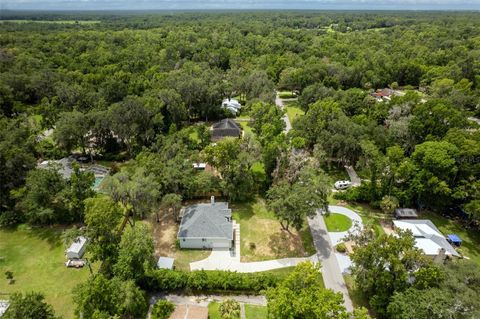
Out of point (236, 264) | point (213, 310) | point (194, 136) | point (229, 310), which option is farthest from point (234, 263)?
point (194, 136)

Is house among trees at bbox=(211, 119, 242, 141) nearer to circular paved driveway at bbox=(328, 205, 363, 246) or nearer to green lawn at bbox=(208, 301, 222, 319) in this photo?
circular paved driveway at bbox=(328, 205, 363, 246)

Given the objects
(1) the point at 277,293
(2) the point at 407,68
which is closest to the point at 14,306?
(1) the point at 277,293

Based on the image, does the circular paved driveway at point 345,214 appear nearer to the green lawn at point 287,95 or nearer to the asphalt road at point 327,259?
the asphalt road at point 327,259

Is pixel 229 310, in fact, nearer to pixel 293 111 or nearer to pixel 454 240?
pixel 454 240

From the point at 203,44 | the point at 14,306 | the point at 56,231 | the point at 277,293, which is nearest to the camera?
the point at 14,306

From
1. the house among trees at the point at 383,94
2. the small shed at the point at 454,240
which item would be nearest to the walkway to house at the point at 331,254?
the small shed at the point at 454,240

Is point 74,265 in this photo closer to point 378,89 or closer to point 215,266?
point 215,266
